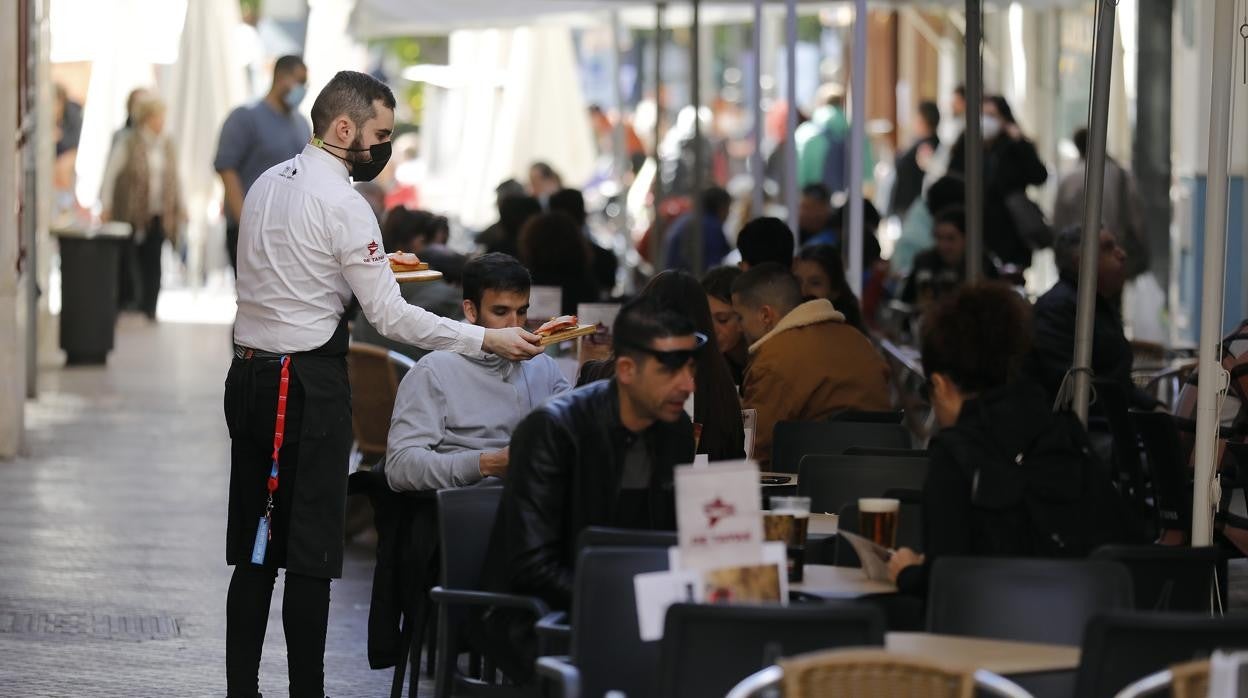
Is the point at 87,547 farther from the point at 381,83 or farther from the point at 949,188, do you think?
the point at 949,188

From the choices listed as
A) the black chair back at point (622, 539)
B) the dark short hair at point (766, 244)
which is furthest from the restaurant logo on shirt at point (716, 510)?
the dark short hair at point (766, 244)

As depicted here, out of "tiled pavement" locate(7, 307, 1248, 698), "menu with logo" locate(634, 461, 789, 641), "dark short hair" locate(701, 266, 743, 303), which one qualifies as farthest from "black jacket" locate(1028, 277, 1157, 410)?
"menu with logo" locate(634, 461, 789, 641)

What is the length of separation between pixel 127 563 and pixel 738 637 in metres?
6.18

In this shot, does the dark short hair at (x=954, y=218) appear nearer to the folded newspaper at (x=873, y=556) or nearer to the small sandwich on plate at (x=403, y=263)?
the small sandwich on plate at (x=403, y=263)

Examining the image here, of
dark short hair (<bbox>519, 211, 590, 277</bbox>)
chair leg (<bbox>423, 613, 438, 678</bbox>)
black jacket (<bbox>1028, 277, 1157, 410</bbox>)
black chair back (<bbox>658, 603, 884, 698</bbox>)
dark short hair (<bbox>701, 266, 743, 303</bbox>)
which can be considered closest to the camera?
black chair back (<bbox>658, 603, 884, 698</bbox>)

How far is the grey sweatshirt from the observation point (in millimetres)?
6449

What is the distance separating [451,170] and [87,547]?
21.3m

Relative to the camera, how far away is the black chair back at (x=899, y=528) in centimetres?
546

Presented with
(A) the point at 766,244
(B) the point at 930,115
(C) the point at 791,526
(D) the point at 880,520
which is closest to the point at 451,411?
(C) the point at 791,526

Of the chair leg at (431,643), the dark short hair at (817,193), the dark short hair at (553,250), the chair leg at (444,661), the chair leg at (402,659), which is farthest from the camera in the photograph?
the dark short hair at (817,193)

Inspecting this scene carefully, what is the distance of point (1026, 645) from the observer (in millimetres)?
4402

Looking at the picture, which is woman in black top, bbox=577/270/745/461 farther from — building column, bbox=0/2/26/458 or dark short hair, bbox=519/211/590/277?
building column, bbox=0/2/26/458

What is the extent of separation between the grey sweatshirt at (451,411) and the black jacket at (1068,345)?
128 inches

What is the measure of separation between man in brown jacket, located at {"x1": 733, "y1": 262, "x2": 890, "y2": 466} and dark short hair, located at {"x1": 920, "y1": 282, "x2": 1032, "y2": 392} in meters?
3.08
